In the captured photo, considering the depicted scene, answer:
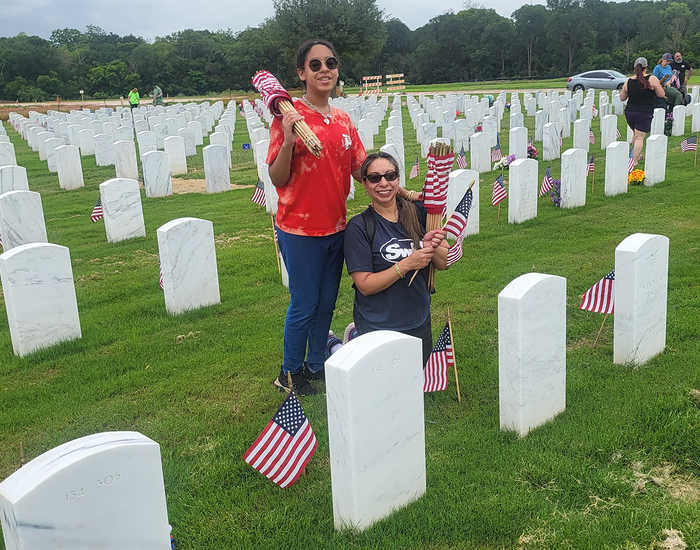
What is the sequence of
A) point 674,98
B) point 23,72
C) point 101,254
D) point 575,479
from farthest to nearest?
1. point 23,72
2. point 674,98
3. point 101,254
4. point 575,479

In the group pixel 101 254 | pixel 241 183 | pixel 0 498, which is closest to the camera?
pixel 0 498

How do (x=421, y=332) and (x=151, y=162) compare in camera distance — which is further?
(x=151, y=162)

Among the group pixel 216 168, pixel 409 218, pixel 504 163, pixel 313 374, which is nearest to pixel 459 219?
pixel 409 218

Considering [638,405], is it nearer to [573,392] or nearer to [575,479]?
[573,392]

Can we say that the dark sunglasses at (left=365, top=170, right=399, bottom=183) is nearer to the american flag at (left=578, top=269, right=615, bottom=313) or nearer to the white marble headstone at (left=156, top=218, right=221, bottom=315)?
the american flag at (left=578, top=269, right=615, bottom=313)

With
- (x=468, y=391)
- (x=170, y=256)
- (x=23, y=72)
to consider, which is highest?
(x=23, y=72)

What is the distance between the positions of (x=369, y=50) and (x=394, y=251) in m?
50.4

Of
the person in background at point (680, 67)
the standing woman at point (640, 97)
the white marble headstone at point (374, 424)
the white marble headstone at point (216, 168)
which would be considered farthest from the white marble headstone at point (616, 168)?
the person in background at point (680, 67)

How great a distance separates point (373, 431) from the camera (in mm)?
2994

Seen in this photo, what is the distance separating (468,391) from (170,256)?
2.97 meters

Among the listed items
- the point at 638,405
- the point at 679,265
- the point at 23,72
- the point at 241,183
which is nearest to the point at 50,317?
the point at 638,405

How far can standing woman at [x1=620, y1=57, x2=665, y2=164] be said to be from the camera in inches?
441

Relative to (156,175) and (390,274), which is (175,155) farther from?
(390,274)

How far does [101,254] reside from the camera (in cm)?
862
